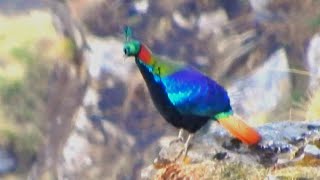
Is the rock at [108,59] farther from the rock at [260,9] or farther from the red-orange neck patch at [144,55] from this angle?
the red-orange neck patch at [144,55]

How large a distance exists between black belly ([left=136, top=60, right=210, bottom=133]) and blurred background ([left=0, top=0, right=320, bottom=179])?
10.3ft

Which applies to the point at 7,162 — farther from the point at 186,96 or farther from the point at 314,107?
the point at 186,96

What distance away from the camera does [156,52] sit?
5773 mm

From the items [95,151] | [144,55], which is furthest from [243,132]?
[95,151]

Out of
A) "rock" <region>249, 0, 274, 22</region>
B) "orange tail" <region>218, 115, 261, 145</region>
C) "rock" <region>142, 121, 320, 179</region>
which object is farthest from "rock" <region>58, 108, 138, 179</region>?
"orange tail" <region>218, 115, 261, 145</region>

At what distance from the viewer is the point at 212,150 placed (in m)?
2.35

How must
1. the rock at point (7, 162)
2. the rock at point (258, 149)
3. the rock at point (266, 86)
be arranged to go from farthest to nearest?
the rock at point (7, 162) → the rock at point (266, 86) → the rock at point (258, 149)

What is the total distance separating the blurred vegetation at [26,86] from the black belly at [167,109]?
3.94 m

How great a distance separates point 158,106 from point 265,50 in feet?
11.8

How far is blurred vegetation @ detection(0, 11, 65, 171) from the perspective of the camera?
6.31 meters

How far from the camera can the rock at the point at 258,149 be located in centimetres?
227

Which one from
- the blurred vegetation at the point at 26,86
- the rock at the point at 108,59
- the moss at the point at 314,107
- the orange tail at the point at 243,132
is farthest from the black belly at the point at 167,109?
the blurred vegetation at the point at 26,86

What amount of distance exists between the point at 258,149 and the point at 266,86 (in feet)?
11.5

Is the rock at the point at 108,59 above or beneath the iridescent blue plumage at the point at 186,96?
above
